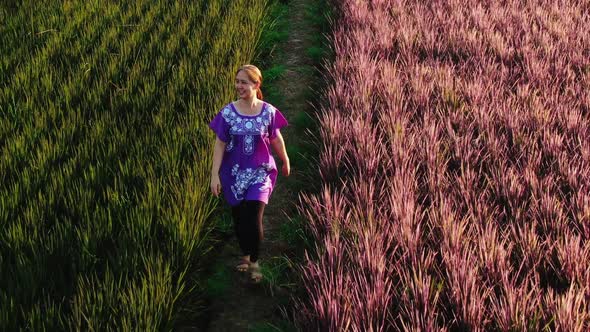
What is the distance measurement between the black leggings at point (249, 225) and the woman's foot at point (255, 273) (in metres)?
0.03

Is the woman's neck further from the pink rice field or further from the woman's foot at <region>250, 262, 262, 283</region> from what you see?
the woman's foot at <region>250, 262, 262, 283</region>

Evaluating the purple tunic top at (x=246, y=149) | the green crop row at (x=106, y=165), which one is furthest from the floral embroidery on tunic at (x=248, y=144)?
the green crop row at (x=106, y=165)

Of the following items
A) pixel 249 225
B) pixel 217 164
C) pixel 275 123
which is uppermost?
pixel 275 123

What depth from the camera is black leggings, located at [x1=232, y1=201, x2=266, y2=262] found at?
2.46 m

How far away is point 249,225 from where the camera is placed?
2.50 metres

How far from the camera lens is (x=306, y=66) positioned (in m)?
A: 5.59

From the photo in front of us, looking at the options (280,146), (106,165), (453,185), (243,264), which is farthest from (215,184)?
(453,185)

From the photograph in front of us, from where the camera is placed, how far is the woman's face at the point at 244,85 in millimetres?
2293

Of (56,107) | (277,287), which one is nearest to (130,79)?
(56,107)

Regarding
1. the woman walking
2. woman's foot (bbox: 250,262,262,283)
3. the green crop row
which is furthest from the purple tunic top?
woman's foot (bbox: 250,262,262,283)

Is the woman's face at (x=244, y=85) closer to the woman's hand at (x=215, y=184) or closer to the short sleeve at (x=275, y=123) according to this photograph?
the short sleeve at (x=275, y=123)

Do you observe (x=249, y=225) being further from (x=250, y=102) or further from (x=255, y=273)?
(x=250, y=102)

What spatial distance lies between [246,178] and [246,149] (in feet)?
0.41

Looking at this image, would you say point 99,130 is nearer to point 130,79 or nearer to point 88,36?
point 130,79
